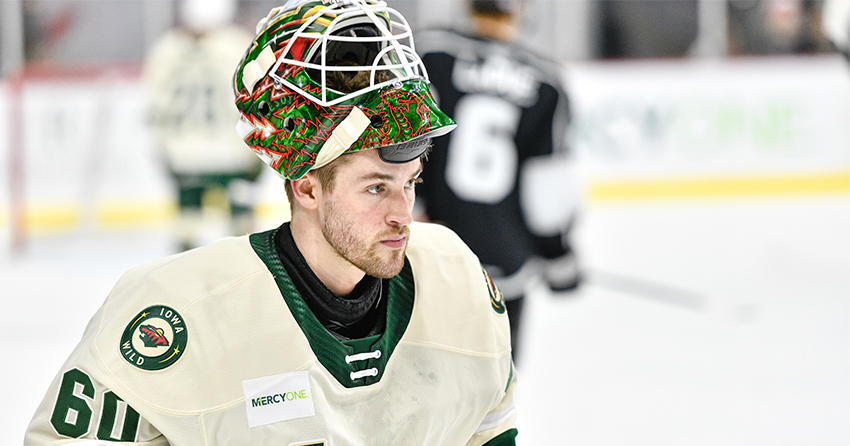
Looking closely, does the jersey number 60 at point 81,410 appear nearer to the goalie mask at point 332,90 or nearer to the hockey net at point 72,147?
the goalie mask at point 332,90

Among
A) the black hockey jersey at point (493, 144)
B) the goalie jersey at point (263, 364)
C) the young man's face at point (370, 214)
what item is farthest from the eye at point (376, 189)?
the black hockey jersey at point (493, 144)

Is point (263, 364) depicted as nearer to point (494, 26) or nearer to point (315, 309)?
point (315, 309)

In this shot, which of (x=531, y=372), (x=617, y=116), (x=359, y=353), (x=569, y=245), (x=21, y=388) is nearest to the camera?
(x=359, y=353)

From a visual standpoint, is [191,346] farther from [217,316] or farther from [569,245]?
[569,245]

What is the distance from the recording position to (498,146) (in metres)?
2.37

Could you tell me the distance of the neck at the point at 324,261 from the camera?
3.35ft

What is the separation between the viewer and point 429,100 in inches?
38.3

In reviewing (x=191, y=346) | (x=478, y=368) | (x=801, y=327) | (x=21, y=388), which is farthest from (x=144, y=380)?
(x=801, y=327)

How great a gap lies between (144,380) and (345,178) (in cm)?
29

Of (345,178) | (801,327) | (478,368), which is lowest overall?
(801,327)

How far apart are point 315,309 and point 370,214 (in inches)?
4.7

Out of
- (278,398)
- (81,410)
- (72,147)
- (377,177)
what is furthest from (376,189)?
(72,147)

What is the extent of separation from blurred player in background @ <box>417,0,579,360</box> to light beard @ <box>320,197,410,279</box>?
131 cm

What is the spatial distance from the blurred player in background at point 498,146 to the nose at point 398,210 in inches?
51.4
